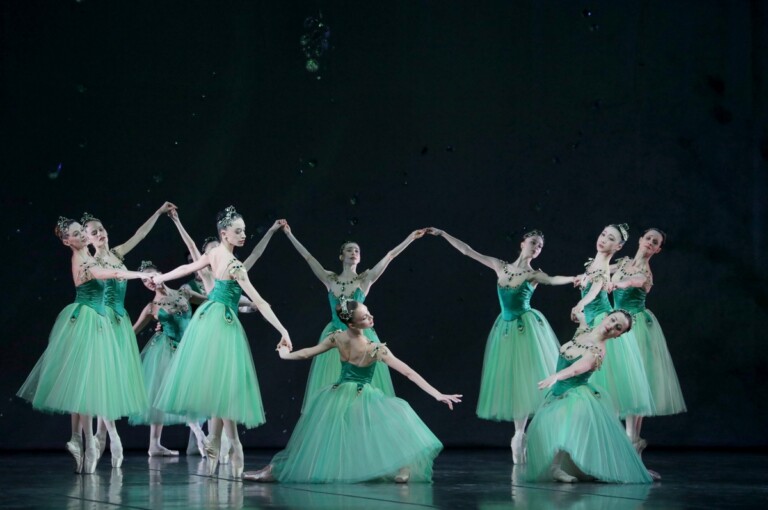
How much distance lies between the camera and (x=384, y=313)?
26.7 ft

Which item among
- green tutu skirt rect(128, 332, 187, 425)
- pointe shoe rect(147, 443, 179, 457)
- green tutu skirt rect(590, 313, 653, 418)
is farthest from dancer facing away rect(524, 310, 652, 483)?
pointe shoe rect(147, 443, 179, 457)

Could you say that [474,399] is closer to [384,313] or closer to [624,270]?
[384,313]

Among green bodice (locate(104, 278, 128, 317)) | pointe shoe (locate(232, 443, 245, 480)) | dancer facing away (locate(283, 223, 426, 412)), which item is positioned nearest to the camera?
pointe shoe (locate(232, 443, 245, 480))

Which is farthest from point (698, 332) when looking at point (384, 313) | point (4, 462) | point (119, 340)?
point (4, 462)

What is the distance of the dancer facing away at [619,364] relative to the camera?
20.7ft

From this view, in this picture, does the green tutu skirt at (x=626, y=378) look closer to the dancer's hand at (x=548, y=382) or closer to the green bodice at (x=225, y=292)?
the dancer's hand at (x=548, y=382)

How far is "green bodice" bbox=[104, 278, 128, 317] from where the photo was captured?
6227 mm

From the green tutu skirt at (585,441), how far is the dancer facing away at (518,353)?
1314 mm

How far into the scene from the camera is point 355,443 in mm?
5125

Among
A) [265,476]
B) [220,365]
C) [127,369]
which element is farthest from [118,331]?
[265,476]

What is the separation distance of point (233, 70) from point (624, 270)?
10.3ft

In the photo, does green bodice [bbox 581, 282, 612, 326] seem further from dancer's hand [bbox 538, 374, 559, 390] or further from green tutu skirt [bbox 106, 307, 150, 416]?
green tutu skirt [bbox 106, 307, 150, 416]

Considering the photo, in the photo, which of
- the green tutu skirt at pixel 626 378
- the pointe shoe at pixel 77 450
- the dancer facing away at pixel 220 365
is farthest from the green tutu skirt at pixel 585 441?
the pointe shoe at pixel 77 450

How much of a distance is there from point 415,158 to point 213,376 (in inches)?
123
